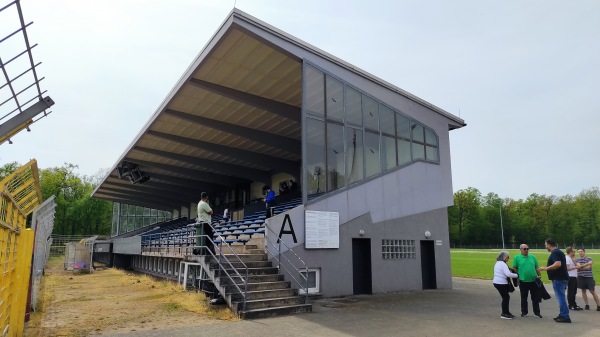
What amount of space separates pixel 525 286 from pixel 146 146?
21.4 meters

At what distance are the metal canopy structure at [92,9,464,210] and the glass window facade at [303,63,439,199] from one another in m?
1.06

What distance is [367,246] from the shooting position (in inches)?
584

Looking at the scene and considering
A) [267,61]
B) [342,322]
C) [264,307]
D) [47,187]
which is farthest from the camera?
[47,187]

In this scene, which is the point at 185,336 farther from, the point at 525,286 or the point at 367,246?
the point at 367,246

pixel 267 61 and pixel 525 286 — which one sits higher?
pixel 267 61

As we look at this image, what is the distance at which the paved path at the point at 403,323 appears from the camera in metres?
7.92

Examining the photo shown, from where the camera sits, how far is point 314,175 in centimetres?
1350

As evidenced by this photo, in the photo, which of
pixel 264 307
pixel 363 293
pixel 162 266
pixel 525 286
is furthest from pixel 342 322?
pixel 162 266

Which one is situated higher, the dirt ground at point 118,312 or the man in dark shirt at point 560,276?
the man in dark shirt at point 560,276

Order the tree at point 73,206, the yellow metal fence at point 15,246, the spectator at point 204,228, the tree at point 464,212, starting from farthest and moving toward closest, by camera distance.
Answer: the tree at point 464,212
the tree at point 73,206
the spectator at point 204,228
the yellow metal fence at point 15,246

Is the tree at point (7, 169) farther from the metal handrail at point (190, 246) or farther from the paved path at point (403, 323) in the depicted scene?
the paved path at point (403, 323)

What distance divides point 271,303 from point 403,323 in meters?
3.09

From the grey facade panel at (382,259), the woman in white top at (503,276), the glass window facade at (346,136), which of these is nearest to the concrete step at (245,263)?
the grey facade panel at (382,259)

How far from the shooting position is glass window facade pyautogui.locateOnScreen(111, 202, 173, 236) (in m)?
48.5
